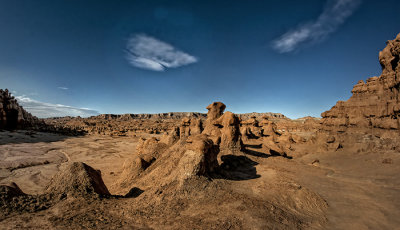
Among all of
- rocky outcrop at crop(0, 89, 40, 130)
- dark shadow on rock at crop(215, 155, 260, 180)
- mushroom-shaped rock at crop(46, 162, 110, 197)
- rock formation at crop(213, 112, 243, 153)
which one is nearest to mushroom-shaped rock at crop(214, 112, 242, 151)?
rock formation at crop(213, 112, 243, 153)

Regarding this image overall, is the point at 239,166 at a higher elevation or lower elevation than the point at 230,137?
lower

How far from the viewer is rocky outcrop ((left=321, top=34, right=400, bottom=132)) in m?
11.9

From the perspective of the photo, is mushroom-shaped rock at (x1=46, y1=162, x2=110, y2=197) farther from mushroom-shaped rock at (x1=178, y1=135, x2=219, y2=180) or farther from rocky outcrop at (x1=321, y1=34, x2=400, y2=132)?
rocky outcrop at (x1=321, y1=34, x2=400, y2=132)

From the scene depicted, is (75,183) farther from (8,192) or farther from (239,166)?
(239,166)

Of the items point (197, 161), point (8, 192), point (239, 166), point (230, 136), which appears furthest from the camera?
point (230, 136)

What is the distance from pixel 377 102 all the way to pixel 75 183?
18959 millimetres

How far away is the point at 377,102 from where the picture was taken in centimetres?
1287

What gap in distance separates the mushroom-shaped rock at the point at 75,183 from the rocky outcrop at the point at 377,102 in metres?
17.4

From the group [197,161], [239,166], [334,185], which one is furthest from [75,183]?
[334,185]

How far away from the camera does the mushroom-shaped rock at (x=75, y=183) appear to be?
4.43 metres

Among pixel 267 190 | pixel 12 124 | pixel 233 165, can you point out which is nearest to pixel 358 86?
pixel 233 165

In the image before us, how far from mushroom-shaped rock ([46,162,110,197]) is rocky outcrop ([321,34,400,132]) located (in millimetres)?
17424

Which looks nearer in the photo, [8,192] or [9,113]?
[8,192]

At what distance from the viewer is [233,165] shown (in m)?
9.47
